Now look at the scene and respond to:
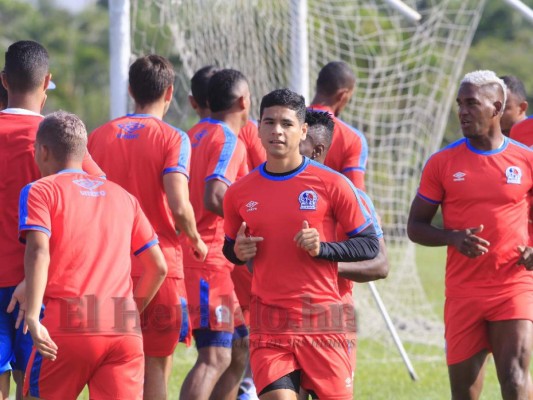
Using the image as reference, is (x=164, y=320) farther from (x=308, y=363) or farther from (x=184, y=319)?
(x=308, y=363)

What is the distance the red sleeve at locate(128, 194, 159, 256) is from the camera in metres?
5.55

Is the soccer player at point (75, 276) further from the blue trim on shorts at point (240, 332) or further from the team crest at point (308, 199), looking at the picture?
the blue trim on shorts at point (240, 332)

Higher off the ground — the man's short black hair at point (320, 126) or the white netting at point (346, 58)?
the man's short black hair at point (320, 126)

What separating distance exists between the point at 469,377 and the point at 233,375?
1973 mm

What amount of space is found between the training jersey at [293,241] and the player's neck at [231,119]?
213cm

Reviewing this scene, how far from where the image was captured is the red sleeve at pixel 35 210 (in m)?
5.10

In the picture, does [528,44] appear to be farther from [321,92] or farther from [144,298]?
[144,298]

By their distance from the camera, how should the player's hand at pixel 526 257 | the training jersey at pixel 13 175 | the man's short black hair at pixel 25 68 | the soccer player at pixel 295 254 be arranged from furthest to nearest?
1. the player's hand at pixel 526 257
2. the man's short black hair at pixel 25 68
3. the training jersey at pixel 13 175
4. the soccer player at pixel 295 254

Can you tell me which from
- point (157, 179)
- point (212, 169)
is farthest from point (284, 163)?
point (212, 169)

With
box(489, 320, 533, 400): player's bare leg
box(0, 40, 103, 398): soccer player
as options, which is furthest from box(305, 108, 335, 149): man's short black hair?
box(489, 320, 533, 400): player's bare leg

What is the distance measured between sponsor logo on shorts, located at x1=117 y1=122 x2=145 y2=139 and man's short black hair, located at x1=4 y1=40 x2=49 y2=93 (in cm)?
101

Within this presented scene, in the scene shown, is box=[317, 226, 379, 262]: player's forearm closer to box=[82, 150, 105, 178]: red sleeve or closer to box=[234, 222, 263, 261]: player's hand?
box=[234, 222, 263, 261]: player's hand

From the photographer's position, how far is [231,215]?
5879mm

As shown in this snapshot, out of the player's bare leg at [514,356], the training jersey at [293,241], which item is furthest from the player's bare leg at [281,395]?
the player's bare leg at [514,356]
